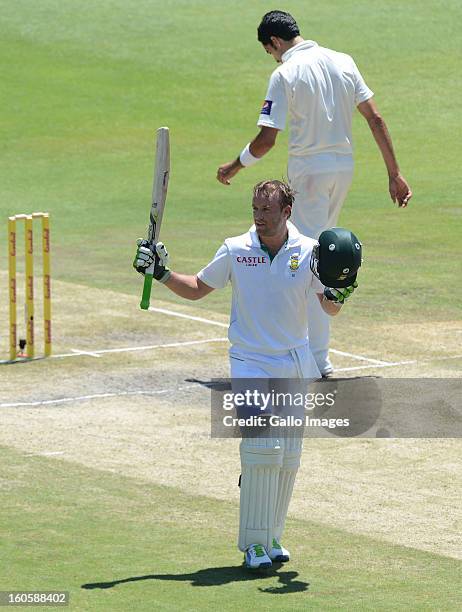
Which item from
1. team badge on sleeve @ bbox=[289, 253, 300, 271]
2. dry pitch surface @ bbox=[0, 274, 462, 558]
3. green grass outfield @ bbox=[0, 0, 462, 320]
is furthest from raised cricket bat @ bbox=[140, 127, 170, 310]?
green grass outfield @ bbox=[0, 0, 462, 320]

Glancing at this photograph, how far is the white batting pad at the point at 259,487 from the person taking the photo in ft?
24.0

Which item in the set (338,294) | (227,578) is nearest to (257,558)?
(227,578)

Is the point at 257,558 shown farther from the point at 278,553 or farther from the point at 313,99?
the point at 313,99

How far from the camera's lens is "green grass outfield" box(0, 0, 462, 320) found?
17.5 m

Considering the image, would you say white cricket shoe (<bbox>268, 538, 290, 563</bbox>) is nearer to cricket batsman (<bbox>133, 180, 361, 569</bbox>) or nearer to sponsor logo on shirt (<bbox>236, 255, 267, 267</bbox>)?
cricket batsman (<bbox>133, 180, 361, 569</bbox>)

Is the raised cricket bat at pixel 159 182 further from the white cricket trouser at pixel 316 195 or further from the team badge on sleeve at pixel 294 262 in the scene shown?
the white cricket trouser at pixel 316 195

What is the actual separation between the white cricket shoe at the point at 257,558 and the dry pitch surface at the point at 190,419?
33.6 inches

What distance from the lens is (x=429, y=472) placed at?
913 cm

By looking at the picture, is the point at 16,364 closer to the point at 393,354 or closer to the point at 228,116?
the point at 393,354

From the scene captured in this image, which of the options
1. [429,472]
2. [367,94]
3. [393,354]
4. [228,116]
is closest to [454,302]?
[393,354]

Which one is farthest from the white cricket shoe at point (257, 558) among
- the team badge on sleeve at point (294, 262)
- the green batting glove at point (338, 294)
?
the team badge on sleeve at point (294, 262)

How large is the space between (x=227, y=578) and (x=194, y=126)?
22.4 m

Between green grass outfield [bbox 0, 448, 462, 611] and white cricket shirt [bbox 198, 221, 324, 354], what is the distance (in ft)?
3.46

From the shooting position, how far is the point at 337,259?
7.31m
